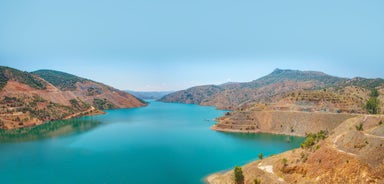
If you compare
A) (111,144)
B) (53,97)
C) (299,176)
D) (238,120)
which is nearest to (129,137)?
A: (111,144)

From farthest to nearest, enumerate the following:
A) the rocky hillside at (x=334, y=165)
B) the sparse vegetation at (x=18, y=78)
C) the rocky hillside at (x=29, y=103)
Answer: the sparse vegetation at (x=18, y=78)
the rocky hillside at (x=29, y=103)
the rocky hillside at (x=334, y=165)

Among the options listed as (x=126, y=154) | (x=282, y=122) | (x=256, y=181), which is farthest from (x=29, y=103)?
(x=256, y=181)

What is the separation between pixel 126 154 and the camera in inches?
2975

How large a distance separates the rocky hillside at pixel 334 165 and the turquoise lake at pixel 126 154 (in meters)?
12.6

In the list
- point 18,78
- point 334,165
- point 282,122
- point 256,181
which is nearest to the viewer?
point 334,165

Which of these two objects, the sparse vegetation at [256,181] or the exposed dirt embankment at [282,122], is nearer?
the sparse vegetation at [256,181]

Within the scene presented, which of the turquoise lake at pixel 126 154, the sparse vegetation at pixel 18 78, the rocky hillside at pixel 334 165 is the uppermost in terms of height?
the sparse vegetation at pixel 18 78

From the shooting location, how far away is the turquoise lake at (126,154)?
5697 centimetres

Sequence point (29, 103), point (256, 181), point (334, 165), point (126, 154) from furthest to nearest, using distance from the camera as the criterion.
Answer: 1. point (29, 103)
2. point (126, 154)
3. point (256, 181)
4. point (334, 165)

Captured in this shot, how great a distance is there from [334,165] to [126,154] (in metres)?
50.5

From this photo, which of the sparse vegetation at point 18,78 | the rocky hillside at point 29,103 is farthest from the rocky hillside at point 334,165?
the sparse vegetation at point 18,78

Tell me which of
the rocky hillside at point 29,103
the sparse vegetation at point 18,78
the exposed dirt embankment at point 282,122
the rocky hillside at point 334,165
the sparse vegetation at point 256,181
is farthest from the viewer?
the sparse vegetation at point 18,78

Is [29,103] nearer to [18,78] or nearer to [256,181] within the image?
[18,78]

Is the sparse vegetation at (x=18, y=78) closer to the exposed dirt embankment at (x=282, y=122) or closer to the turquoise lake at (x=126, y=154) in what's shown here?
the turquoise lake at (x=126, y=154)
